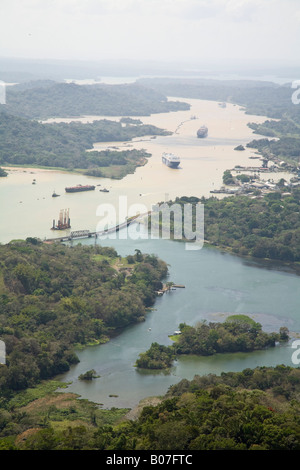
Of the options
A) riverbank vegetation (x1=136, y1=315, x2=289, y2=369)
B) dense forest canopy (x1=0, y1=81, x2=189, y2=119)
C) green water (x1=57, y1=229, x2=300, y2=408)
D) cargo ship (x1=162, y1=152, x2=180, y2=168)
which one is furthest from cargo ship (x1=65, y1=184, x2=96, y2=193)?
dense forest canopy (x1=0, y1=81, x2=189, y2=119)

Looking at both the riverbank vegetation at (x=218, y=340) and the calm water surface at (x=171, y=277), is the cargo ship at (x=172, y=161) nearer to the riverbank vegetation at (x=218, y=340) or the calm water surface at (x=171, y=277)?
the calm water surface at (x=171, y=277)

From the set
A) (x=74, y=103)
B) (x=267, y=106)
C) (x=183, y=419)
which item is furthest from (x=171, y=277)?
(x=267, y=106)

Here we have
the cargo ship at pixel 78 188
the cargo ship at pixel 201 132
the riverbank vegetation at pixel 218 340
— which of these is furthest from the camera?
the cargo ship at pixel 201 132

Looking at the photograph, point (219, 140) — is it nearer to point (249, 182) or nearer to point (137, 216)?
point (249, 182)

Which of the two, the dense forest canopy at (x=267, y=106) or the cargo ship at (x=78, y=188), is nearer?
the cargo ship at (x=78, y=188)

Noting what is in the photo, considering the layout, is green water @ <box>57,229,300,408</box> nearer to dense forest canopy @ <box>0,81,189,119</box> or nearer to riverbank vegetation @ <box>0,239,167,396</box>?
riverbank vegetation @ <box>0,239,167,396</box>

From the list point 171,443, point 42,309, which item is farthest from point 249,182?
point 171,443

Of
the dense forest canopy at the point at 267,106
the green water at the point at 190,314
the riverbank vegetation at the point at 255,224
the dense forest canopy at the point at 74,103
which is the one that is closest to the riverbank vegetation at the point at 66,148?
the riverbank vegetation at the point at 255,224
